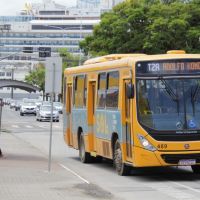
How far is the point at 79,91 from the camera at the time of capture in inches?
859

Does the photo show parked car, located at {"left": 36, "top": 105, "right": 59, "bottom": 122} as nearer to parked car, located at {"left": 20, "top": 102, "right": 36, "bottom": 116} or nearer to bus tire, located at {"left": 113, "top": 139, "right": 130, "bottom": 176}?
parked car, located at {"left": 20, "top": 102, "right": 36, "bottom": 116}

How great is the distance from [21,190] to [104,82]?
226 inches

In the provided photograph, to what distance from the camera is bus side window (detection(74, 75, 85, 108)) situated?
2131 cm

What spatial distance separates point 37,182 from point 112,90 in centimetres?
367

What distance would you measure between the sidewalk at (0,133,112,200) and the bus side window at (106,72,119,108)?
6.82 ft

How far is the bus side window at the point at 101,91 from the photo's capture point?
18.9 m

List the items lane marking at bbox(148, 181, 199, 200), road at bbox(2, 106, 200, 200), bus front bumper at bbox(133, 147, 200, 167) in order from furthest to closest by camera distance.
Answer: bus front bumper at bbox(133, 147, 200, 167) → road at bbox(2, 106, 200, 200) → lane marking at bbox(148, 181, 199, 200)

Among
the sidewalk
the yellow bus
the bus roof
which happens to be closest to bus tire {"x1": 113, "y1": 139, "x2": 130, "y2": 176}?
the yellow bus

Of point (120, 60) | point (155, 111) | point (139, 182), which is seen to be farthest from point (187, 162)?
point (120, 60)

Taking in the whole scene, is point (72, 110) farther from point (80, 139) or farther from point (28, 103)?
point (28, 103)

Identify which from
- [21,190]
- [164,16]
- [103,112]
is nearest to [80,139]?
[103,112]

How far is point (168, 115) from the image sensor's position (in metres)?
16.1

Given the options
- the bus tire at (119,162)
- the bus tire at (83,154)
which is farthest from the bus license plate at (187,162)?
the bus tire at (83,154)

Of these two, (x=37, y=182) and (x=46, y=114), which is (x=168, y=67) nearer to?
(x=37, y=182)
